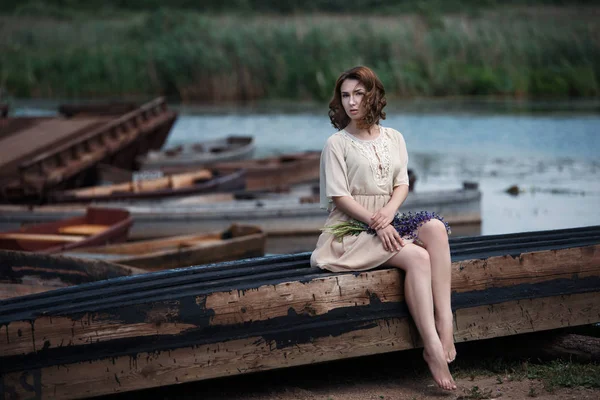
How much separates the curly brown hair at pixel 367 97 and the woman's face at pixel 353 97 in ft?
0.05

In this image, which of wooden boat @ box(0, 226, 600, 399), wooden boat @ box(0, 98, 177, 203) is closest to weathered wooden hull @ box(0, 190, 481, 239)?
wooden boat @ box(0, 98, 177, 203)

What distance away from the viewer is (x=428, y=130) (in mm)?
23047

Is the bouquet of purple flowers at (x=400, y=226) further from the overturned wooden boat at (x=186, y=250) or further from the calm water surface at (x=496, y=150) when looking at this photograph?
the calm water surface at (x=496, y=150)

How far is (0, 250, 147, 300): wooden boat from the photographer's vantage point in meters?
6.46

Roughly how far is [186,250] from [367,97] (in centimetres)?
389

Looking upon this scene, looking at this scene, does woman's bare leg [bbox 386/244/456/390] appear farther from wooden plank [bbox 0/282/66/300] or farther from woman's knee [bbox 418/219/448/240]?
wooden plank [bbox 0/282/66/300]

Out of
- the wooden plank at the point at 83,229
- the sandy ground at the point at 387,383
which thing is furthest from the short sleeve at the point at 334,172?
the wooden plank at the point at 83,229

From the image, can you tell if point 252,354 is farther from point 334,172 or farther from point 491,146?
point 491,146

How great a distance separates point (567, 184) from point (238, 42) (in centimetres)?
1616

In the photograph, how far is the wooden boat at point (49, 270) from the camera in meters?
6.46

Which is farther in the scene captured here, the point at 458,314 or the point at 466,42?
the point at 466,42

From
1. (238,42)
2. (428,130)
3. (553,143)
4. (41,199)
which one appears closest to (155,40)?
(238,42)

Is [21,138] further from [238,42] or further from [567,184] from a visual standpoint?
[238,42]

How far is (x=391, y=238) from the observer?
14.6 ft
